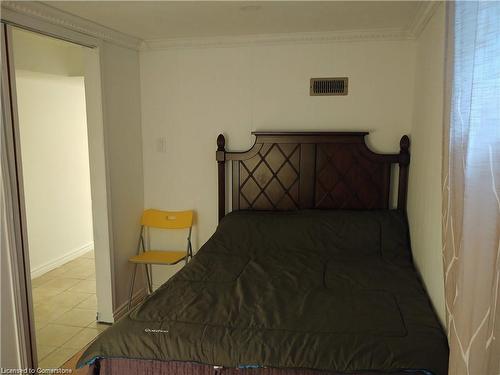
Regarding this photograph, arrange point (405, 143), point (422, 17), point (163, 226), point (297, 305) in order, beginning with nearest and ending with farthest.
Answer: point (297, 305) < point (422, 17) < point (405, 143) < point (163, 226)

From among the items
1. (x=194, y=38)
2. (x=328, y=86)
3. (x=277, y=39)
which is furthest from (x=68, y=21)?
(x=328, y=86)

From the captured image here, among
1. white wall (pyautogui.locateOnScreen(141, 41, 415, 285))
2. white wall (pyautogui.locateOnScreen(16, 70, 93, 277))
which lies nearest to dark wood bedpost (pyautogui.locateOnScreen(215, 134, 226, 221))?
white wall (pyautogui.locateOnScreen(141, 41, 415, 285))

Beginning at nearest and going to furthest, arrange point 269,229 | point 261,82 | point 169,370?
point 169,370, point 269,229, point 261,82

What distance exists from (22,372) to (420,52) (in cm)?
316

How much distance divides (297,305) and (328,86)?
1786 millimetres

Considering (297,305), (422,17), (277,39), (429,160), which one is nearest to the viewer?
(297,305)

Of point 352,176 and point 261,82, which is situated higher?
point 261,82

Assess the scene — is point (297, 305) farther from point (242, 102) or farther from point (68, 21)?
point (68, 21)

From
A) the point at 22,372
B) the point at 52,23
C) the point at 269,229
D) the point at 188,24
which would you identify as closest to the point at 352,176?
the point at 269,229

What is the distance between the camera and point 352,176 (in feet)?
10.5

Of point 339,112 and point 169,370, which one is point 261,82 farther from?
point 169,370

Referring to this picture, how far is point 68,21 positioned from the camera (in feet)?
8.50

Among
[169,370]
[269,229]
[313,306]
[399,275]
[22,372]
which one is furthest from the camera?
[269,229]

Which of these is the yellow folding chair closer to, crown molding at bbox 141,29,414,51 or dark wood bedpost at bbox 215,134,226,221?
dark wood bedpost at bbox 215,134,226,221
